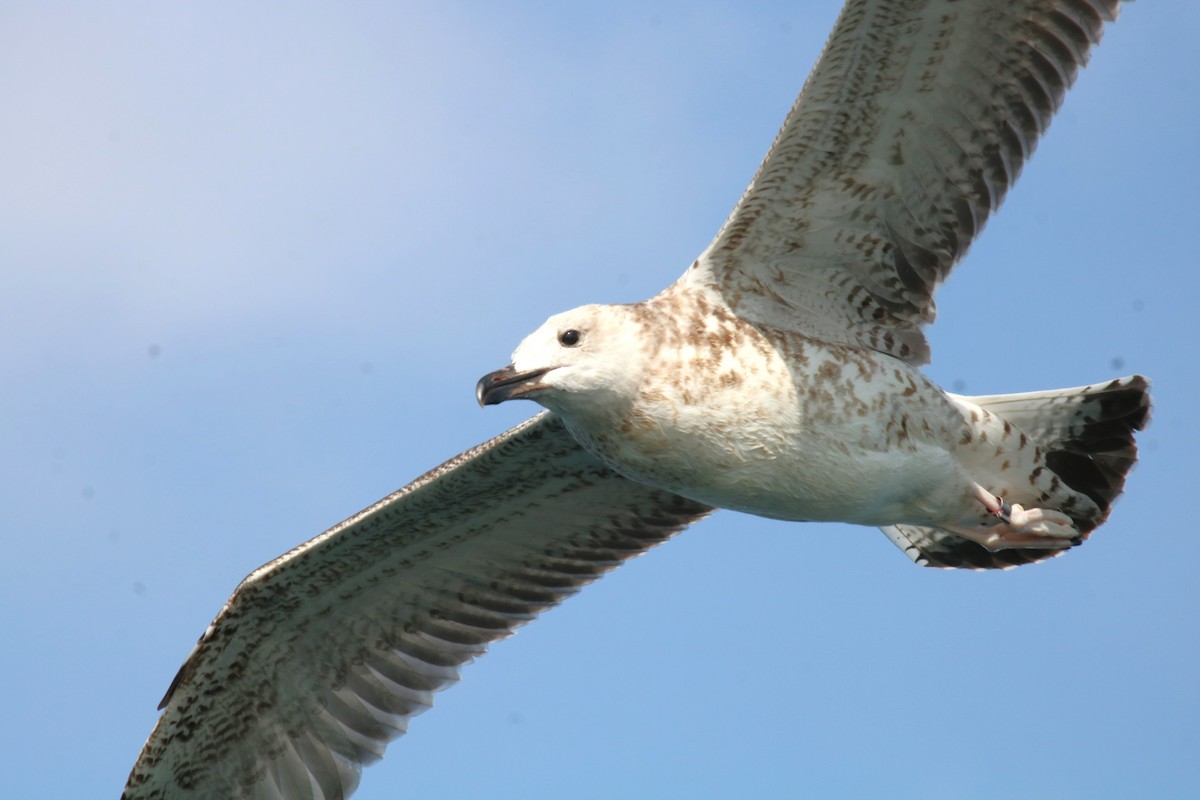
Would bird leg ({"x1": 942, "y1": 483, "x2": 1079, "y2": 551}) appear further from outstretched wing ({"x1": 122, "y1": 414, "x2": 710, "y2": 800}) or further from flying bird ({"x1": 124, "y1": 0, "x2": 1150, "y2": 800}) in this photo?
outstretched wing ({"x1": 122, "y1": 414, "x2": 710, "y2": 800})

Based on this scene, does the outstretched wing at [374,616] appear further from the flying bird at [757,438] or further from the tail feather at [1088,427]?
the tail feather at [1088,427]

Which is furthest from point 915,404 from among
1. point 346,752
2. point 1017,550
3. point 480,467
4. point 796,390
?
point 346,752

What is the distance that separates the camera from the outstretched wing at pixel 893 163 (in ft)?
28.6

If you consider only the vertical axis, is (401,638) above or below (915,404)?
below

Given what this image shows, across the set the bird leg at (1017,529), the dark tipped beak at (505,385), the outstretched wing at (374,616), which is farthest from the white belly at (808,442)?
the outstretched wing at (374,616)

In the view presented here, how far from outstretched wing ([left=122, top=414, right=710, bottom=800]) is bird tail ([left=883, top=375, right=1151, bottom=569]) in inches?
84.2

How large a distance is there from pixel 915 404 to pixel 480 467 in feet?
8.63

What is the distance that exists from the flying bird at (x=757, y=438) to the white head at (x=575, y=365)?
0.01 metres

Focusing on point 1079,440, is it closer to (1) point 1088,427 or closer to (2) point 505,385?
(1) point 1088,427

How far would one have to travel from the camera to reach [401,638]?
10789 millimetres

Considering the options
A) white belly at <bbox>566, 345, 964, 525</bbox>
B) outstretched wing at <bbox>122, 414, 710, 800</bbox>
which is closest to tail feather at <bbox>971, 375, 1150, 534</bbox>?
white belly at <bbox>566, 345, 964, 525</bbox>

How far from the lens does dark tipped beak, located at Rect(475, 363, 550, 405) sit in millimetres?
8156

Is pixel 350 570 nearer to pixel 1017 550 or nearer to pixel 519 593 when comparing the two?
pixel 519 593

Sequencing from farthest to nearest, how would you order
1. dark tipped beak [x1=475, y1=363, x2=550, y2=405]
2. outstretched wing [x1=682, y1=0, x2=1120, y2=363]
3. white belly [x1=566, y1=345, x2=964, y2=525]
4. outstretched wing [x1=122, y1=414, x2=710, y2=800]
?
outstretched wing [x1=122, y1=414, x2=710, y2=800], outstretched wing [x1=682, y1=0, x2=1120, y2=363], white belly [x1=566, y1=345, x2=964, y2=525], dark tipped beak [x1=475, y1=363, x2=550, y2=405]
